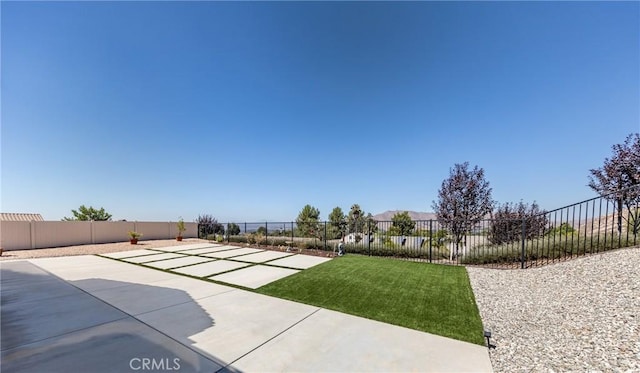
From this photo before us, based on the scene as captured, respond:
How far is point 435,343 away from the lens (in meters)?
3.07

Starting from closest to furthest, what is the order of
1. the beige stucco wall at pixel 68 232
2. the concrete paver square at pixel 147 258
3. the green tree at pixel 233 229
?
the concrete paver square at pixel 147 258
the beige stucco wall at pixel 68 232
the green tree at pixel 233 229

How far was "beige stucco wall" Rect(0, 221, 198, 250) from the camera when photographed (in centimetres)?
1255

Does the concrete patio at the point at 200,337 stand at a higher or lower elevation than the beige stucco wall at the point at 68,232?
higher

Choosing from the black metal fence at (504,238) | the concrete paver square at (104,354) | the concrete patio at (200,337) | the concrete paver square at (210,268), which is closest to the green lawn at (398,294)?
the concrete patio at (200,337)

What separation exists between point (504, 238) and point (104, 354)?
13.6 m

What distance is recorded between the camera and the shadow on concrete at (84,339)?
2480 mm

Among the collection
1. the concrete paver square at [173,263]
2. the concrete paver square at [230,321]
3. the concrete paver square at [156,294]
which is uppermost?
the concrete paver square at [230,321]

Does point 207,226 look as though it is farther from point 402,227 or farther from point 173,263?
point 402,227

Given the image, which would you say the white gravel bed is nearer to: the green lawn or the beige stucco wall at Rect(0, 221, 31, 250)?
the green lawn

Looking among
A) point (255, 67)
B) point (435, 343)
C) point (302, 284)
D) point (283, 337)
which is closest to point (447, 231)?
point (302, 284)

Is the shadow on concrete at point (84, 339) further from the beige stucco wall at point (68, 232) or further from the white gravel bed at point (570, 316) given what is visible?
the beige stucco wall at point (68, 232)

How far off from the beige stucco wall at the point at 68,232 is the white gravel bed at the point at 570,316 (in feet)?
66.9

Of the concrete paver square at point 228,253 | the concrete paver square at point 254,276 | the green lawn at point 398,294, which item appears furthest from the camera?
the concrete paver square at point 228,253

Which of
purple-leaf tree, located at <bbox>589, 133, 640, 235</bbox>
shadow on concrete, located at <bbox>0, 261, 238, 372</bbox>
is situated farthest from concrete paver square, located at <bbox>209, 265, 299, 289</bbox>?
purple-leaf tree, located at <bbox>589, 133, 640, 235</bbox>
